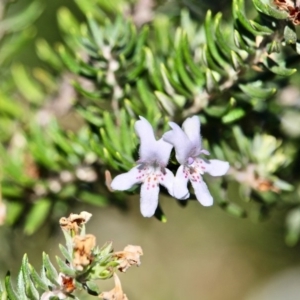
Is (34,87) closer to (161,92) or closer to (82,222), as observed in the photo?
(161,92)

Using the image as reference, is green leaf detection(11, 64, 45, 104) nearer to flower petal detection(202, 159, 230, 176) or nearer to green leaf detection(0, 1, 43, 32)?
green leaf detection(0, 1, 43, 32)

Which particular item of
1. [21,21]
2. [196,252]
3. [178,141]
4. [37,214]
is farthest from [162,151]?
[196,252]

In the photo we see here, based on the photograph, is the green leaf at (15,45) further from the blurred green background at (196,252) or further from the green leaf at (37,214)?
the blurred green background at (196,252)

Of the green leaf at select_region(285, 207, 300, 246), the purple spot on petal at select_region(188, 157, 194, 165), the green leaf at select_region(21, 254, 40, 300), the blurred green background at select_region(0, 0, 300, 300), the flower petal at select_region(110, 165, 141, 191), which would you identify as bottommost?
the blurred green background at select_region(0, 0, 300, 300)

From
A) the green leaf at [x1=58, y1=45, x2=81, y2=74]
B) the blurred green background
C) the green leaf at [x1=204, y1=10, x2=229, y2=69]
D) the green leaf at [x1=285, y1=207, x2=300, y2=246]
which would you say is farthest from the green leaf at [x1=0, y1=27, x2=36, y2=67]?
the green leaf at [x1=285, y1=207, x2=300, y2=246]

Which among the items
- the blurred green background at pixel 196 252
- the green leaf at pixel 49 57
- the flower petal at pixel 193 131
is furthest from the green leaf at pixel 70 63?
the blurred green background at pixel 196 252

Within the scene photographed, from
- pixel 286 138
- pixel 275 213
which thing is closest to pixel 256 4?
pixel 286 138
